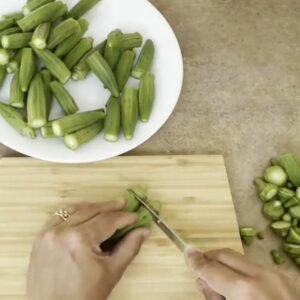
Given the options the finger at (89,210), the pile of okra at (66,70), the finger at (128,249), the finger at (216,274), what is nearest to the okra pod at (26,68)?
the pile of okra at (66,70)

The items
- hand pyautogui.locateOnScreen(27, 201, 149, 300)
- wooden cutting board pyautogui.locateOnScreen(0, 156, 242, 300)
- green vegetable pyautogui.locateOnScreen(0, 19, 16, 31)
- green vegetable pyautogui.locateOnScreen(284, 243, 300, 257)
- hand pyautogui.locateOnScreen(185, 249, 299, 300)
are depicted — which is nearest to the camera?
hand pyautogui.locateOnScreen(185, 249, 299, 300)

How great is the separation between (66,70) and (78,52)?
8 centimetres

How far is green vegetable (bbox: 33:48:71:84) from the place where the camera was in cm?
148

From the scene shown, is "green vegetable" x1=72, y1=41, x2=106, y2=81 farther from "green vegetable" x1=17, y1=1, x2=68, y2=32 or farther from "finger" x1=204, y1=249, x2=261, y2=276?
"finger" x1=204, y1=249, x2=261, y2=276

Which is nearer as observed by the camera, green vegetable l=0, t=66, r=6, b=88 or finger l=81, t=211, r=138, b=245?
finger l=81, t=211, r=138, b=245

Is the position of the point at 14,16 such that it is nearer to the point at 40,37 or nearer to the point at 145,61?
the point at 40,37

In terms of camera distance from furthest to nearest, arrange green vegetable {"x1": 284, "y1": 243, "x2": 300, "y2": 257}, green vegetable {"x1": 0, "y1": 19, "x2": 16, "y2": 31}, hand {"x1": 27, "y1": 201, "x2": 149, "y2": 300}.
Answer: green vegetable {"x1": 0, "y1": 19, "x2": 16, "y2": 31}, green vegetable {"x1": 284, "y1": 243, "x2": 300, "y2": 257}, hand {"x1": 27, "y1": 201, "x2": 149, "y2": 300}

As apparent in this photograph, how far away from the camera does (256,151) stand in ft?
5.16

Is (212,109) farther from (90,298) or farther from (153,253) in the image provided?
(90,298)

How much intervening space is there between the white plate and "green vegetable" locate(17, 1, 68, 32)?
Answer: 7 cm

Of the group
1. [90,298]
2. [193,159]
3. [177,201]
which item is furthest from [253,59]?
[90,298]

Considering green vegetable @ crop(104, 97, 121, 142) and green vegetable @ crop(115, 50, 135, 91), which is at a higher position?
green vegetable @ crop(115, 50, 135, 91)

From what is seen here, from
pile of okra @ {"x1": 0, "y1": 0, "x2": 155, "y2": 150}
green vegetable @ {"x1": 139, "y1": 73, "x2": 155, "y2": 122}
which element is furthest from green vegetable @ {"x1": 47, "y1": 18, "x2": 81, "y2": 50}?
green vegetable @ {"x1": 139, "y1": 73, "x2": 155, "y2": 122}

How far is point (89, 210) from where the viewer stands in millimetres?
1288
